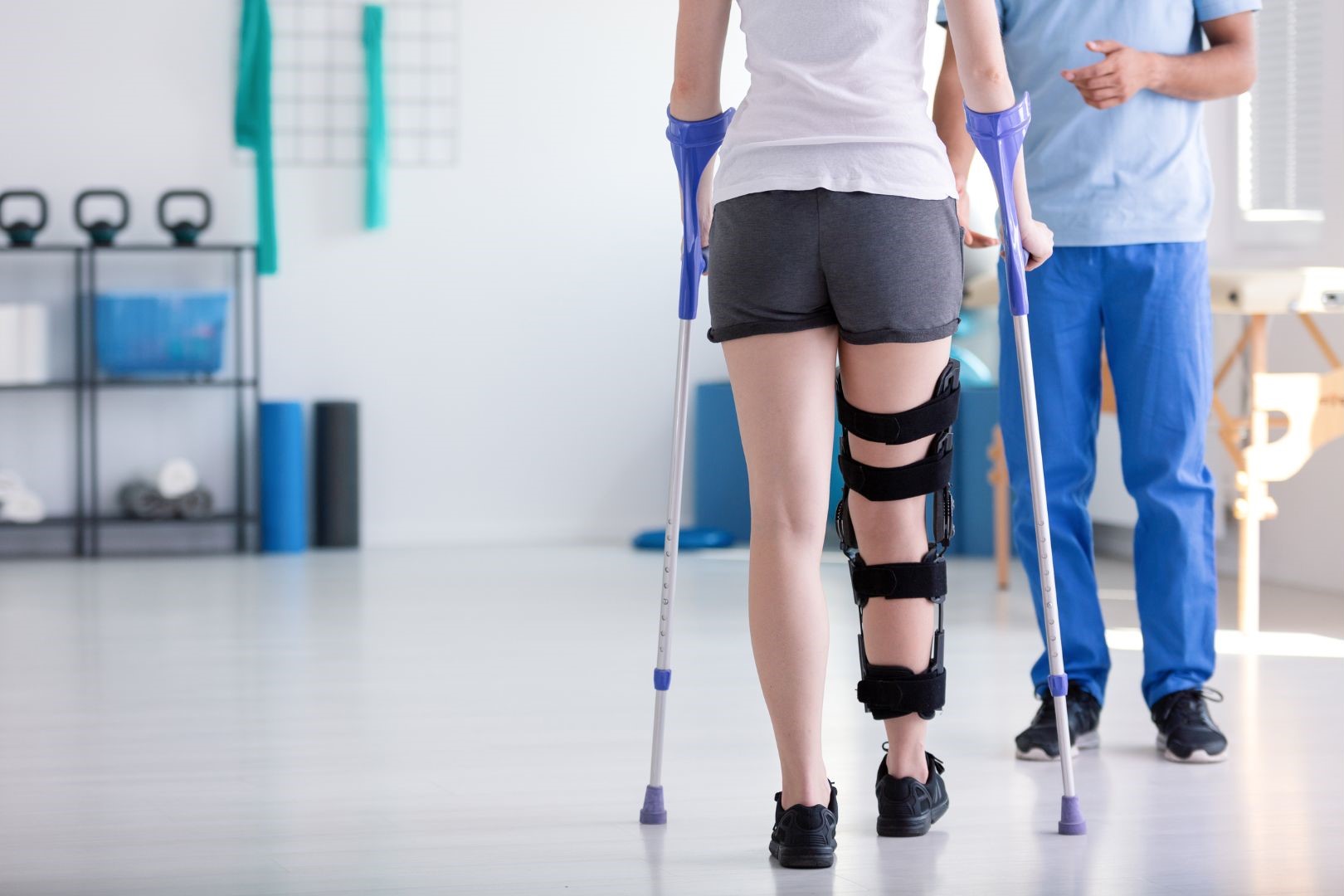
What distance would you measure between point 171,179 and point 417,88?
2.95 ft

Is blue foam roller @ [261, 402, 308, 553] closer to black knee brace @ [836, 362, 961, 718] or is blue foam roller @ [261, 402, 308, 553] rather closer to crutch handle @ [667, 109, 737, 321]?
crutch handle @ [667, 109, 737, 321]

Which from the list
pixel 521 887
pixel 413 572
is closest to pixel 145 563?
pixel 413 572

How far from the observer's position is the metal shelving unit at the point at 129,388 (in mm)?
5250

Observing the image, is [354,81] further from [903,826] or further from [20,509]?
[903,826]

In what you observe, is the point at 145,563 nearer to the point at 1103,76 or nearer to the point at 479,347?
the point at 479,347

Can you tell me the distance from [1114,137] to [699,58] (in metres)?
0.83

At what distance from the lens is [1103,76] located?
2.17 meters

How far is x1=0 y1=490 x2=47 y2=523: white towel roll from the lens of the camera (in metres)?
5.18

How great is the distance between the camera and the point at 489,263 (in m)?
5.70

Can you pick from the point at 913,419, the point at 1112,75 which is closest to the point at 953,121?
the point at 1112,75

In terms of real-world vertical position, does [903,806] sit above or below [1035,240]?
below

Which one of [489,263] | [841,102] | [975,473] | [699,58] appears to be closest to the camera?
[841,102]

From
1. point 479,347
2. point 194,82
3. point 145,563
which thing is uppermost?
point 194,82

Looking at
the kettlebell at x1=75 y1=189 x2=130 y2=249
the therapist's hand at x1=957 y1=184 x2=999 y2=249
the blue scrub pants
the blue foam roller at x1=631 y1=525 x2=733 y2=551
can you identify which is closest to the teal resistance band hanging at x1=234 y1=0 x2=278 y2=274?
the kettlebell at x1=75 y1=189 x2=130 y2=249
